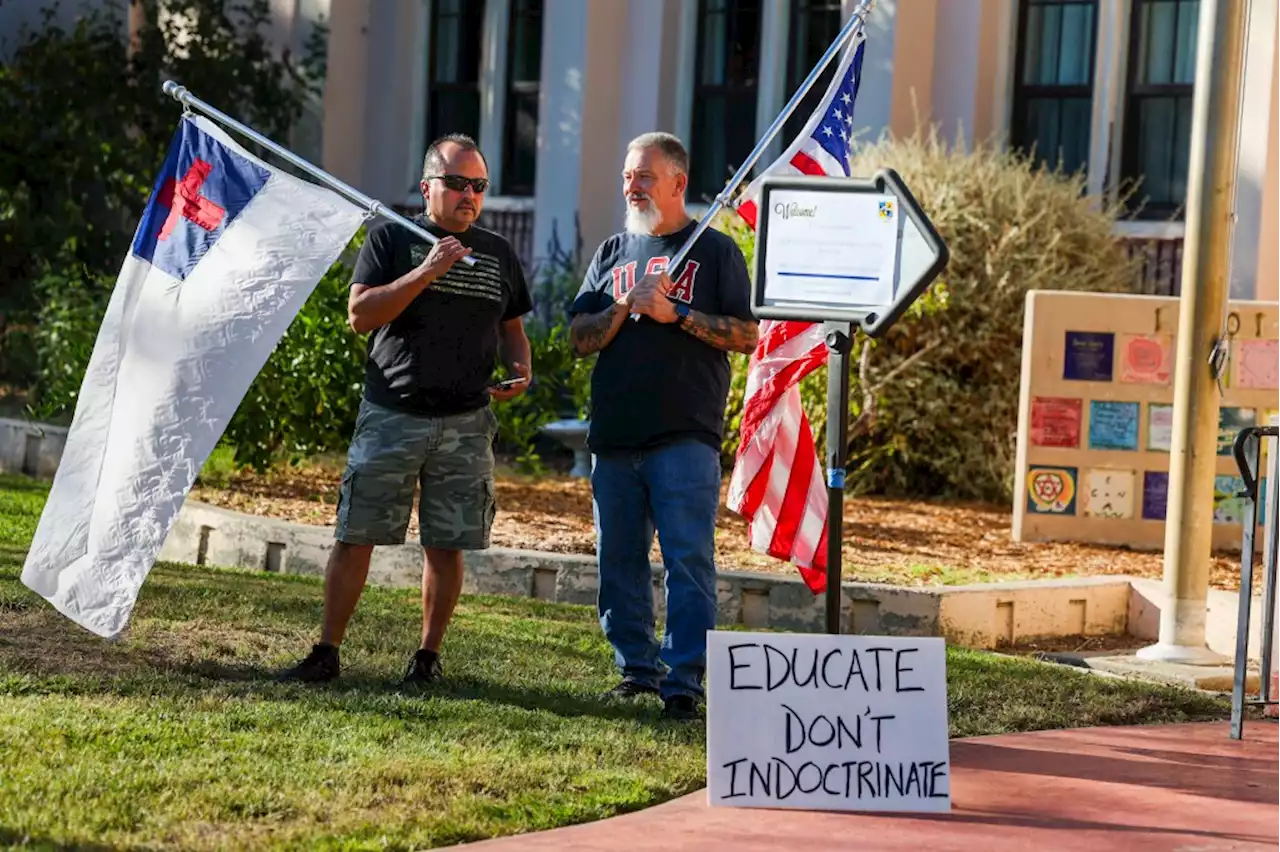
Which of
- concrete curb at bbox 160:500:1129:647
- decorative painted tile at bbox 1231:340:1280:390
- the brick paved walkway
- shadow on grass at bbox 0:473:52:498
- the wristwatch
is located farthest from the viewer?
shadow on grass at bbox 0:473:52:498

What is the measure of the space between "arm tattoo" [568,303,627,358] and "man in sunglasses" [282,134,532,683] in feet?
1.09

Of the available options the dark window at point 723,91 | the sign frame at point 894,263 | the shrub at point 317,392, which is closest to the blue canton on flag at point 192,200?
the sign frame at point 894,263

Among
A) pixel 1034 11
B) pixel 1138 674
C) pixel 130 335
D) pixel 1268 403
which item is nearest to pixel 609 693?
pixel 130 335

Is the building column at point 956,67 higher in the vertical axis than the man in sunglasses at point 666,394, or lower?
higher

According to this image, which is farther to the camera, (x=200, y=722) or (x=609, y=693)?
(x=609, y=693)

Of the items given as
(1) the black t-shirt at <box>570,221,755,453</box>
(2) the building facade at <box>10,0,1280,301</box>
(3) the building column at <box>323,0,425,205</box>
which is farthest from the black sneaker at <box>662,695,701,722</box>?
(3) the building column at <box>323,0,425,205</box>

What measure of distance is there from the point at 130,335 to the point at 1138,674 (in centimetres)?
439

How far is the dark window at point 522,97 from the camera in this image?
18766 millimetres

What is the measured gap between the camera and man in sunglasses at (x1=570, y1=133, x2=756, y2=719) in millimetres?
7143

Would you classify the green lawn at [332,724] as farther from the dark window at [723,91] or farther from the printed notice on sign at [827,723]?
the dark window at [723,91]

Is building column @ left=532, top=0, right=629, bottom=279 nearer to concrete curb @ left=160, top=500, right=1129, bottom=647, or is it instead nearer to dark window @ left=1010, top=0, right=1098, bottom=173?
dark window @ left=1010, top=0, right=1098, bottom=173

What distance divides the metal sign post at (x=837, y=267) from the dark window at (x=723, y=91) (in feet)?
37.1

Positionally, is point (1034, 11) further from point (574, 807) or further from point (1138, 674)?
point (574, 807)

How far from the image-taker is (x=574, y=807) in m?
5.73
